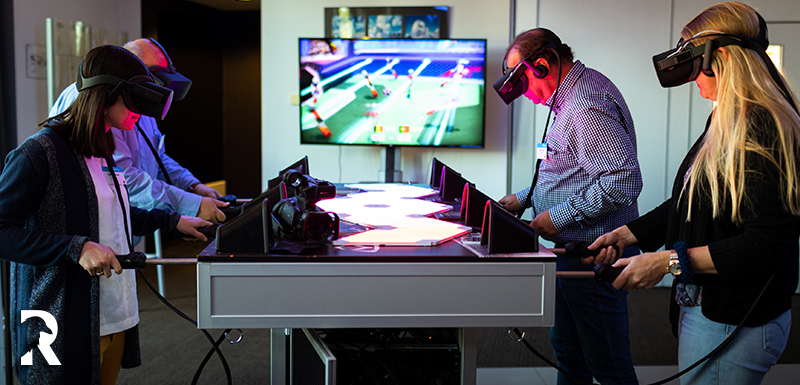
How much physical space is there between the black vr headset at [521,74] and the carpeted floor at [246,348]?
5.24 feet

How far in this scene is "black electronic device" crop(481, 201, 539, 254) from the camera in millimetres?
1342

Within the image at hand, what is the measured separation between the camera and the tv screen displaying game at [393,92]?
185 inches

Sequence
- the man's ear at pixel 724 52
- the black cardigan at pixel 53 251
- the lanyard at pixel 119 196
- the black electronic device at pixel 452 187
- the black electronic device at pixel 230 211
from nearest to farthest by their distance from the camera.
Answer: the man's ear at pixel 724 52, the black cardigan at pixel 53 251, the lanyard at pixel 119 196, the black electronic device at pixel 230 211, the black electronic device at pixel 452 187

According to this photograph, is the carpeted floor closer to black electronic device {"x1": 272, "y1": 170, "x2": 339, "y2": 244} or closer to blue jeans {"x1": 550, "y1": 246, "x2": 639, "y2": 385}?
blue jeans {"x1": 550, "y1": 246, "x2": 639, "y2": 385}

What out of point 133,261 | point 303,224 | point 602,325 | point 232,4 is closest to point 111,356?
point 133,261

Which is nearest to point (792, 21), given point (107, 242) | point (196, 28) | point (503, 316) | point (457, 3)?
point (457, 3)

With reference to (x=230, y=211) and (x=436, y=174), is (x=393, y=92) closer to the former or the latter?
(x=436, y=174)

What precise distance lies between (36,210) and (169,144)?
216 inches

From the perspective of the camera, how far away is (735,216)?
124cm

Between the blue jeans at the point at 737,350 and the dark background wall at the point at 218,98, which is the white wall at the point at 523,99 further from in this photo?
the blue jeans at the point at 737,350

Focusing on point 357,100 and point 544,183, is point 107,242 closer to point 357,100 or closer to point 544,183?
point 544,183

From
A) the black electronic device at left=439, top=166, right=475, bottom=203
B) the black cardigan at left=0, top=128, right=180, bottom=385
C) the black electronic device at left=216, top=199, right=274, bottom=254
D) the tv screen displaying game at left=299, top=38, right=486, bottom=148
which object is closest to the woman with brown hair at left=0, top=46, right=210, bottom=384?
the black cardigan at left=0, top=128, right=180, bottom=385

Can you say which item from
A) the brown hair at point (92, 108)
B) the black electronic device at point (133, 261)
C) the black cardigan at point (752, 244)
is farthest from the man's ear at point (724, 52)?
the brown hair at point (92, 108)

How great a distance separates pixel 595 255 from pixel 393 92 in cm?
335
